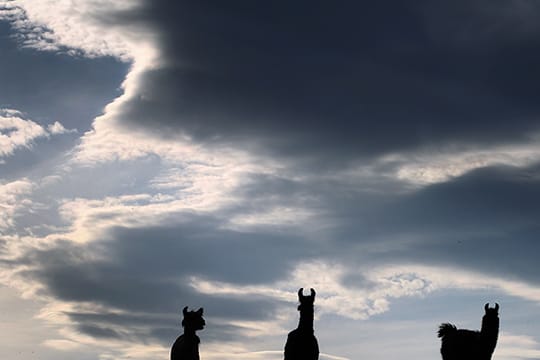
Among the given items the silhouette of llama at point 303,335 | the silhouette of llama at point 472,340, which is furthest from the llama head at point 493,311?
the silhouette of llama at point 303,335

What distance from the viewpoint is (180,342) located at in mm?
42125

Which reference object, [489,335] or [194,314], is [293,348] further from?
[489,335]

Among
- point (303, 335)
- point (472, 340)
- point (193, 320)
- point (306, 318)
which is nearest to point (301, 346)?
point (303, 335)

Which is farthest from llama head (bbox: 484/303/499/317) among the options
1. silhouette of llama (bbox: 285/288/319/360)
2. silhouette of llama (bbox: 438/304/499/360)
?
silhouette of llama (bbox: 285/288/319/360)

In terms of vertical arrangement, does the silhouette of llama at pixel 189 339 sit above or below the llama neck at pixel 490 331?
below

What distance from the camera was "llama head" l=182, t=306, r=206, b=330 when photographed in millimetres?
42531

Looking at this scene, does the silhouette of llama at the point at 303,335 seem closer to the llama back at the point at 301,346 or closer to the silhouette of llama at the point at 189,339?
the llama back at the point at 301,346

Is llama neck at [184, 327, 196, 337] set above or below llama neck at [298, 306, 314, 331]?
below

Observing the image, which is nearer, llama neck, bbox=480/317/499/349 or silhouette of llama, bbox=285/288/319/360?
silhouette of llama, bbox=285/288/319/360

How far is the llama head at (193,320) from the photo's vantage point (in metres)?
42.5

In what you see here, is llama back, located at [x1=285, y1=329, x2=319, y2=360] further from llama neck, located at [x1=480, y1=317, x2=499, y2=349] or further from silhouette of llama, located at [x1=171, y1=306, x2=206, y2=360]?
llama neck, located at [x1=480, y1=317, x2=499, y2=349]

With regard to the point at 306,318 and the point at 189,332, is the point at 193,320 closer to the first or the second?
the point at 189,332

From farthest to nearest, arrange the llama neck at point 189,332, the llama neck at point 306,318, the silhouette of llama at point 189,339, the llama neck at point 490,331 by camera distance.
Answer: the llama neck at point 490,331, the llama neck at point 306,318, the llama neck at point 189,332, the silhouette of llama at point 189,339

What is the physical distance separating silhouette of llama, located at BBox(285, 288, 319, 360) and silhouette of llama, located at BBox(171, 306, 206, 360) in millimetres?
4570
